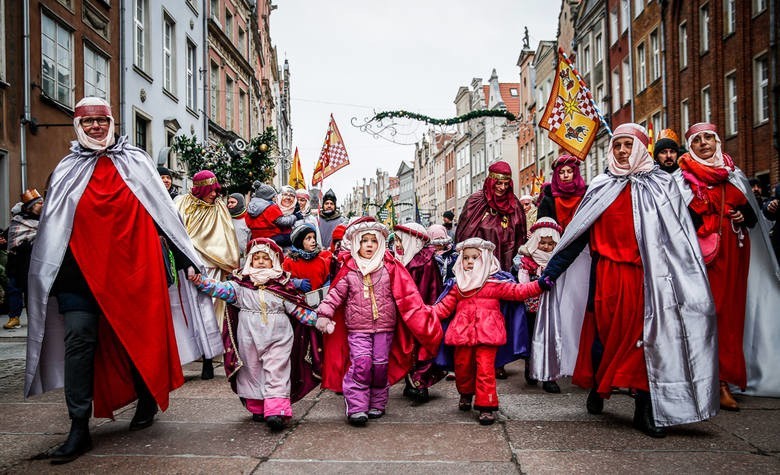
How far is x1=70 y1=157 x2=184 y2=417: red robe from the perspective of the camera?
4305mm

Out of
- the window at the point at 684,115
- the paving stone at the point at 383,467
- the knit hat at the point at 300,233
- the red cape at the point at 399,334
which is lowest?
the paving stone at the point at 383,467

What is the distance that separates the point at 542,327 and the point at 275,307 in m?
2.02

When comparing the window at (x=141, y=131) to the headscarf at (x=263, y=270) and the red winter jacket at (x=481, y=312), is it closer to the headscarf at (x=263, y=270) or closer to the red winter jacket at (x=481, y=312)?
the headscarf at (x=263, y=270)

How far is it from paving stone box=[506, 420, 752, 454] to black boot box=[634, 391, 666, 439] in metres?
0.04

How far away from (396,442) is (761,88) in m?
19.1

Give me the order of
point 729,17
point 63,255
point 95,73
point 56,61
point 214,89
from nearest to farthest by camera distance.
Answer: point 63,255, point 56,61, point 95,73, point 729,17, point 214,89

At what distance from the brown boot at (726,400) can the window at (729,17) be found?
59.8ft

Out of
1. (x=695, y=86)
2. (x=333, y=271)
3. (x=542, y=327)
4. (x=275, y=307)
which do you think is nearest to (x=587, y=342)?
(x=542, y=327)

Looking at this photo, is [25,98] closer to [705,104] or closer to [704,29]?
[705,104]

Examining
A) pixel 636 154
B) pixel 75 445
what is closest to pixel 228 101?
pixel 636 154

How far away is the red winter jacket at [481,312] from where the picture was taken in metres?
5.14

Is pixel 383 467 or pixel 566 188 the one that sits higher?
pixel 566 188

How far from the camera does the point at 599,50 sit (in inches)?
1342

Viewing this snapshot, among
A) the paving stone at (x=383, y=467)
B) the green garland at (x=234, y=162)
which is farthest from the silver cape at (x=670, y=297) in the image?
the green garland at (x=234, y=162)
